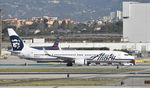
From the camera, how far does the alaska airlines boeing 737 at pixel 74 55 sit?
92.0m

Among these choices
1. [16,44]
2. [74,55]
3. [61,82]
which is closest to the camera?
[61,82]

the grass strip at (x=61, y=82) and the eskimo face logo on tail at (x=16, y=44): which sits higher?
the eskimo face logo on tail at (x=16, y=44)

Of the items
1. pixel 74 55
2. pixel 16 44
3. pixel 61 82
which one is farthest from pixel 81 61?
pixel 61 82

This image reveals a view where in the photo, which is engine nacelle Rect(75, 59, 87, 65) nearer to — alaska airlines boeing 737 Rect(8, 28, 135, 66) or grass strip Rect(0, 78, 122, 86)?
alaska airlines boeing 737 Rect(8, 28, 135, 66)

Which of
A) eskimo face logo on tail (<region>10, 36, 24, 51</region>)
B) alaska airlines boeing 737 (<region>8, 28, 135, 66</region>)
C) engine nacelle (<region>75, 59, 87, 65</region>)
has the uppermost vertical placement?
eskimo face logo on tail (<region>10, 36, 24, 51</region>)

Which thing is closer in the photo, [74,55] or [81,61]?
[81,61]

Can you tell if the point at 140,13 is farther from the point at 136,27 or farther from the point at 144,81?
the point at 144,81

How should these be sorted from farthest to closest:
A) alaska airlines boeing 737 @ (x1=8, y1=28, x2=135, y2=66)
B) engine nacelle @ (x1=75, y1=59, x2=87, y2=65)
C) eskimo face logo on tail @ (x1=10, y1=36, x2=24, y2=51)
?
1. eskimo face logo on tail @ (x1=10, y1=36, x2=24, y2=51)
2. alaska airlines boeing 737 @ (x1=8, y1=28, x2=135, y2=66)
3. engine nacelle @ (x1=75, y1=59, x2=87, y2=65)

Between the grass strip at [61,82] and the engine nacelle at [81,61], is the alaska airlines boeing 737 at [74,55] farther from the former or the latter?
the grass strip at [61,82]

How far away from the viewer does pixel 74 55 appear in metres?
93.1

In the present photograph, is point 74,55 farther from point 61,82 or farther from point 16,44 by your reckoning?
point 61,82

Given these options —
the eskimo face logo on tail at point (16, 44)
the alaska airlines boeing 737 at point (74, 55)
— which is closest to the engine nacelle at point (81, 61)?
the alaska airlines boeing 737 at point (74, 55)

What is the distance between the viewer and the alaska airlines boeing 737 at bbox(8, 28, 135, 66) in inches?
3622

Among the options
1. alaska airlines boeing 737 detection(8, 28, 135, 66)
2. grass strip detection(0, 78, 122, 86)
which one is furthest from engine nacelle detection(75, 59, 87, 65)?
grass strip detection(0, 78, 122, 86)
